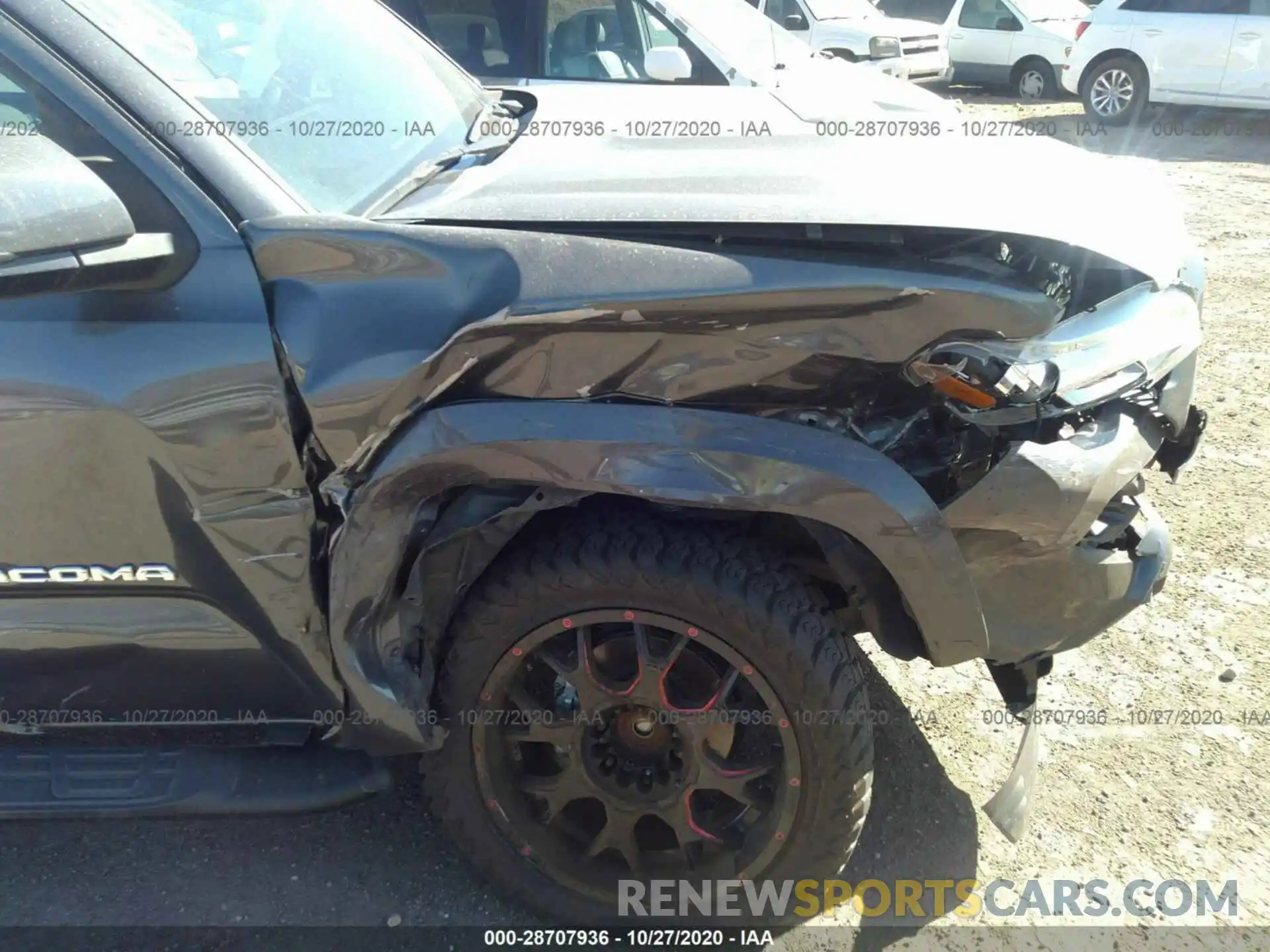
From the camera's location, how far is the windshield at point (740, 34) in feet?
18.9

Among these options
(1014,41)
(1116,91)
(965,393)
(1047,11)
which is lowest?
(1116,91)

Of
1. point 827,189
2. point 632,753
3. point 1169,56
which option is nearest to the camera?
point 827,189

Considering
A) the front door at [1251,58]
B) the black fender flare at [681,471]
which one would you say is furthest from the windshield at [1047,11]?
the black fender flare at [681,471]

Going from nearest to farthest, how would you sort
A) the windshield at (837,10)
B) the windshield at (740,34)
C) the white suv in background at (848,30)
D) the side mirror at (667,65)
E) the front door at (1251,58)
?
the side mirror at (667,65) < the windshield at (740,34) < the front door at (1251,58) < the white suv in background at (848,30) < the windshield at (837,10)

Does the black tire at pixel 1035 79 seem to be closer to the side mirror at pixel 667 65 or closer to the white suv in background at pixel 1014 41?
the white suv in background at pixel 1014 41

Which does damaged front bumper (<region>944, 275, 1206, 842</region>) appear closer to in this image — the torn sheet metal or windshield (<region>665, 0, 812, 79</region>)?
the torn sheet metal

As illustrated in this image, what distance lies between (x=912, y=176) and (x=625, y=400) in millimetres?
895

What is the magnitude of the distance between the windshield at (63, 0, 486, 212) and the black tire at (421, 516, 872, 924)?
0.86 meters

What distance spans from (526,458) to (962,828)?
63.0 inches

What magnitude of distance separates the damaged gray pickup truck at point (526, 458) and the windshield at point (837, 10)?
1079 centimetres

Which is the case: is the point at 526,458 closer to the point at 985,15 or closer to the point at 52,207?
the point at 52,207

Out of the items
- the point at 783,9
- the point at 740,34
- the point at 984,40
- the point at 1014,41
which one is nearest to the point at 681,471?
the point at 740,34

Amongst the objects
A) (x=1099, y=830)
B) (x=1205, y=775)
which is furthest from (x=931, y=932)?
(x=1205, y=775)

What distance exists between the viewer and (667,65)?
213 inches
